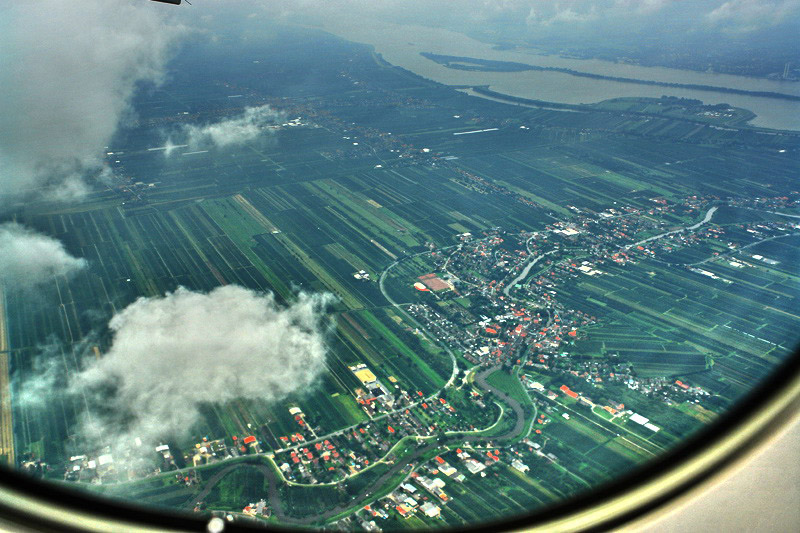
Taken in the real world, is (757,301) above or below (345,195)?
above

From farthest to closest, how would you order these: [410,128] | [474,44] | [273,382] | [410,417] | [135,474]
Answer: [474,44] → [410,128] → [273,382] → [410,417] → [135,474]

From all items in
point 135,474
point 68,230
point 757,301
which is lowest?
point 68,230

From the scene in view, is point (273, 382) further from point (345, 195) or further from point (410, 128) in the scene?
point (410, 128)

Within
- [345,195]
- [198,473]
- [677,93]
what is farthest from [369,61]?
[198,473]

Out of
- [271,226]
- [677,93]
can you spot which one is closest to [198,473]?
[271,226]

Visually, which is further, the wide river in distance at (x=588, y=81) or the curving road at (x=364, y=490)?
the wide river in distance at (x=588, y=81)

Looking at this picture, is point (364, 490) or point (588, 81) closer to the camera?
point (364, 490)

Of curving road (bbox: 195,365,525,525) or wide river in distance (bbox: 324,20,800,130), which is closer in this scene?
curving road (bbox: 195,365,525,525)

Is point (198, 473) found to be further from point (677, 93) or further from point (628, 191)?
point (677, 93)

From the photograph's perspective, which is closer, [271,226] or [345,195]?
[271,226]

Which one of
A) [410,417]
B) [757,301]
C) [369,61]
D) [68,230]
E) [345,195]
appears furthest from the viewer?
[369,61]
